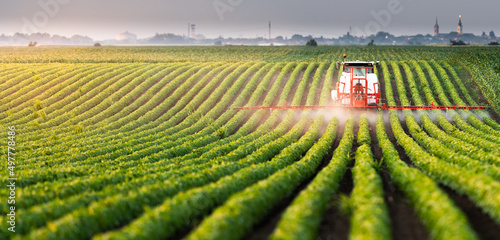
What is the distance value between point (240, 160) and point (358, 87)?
14.8 m

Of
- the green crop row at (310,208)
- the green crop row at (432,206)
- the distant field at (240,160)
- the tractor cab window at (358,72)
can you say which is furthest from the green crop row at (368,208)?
the tractor cab window at (358,72)

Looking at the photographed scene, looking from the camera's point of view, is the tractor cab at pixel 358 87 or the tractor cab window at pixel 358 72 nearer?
the tractor cab at pixel 358 87

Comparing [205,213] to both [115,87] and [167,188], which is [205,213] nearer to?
[167,188]

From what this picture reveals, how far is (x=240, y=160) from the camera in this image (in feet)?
46.1

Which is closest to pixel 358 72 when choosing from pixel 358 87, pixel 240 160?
pixel 358 87

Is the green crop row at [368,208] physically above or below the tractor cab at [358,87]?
below

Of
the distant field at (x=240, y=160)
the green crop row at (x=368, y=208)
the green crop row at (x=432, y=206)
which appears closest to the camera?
the green crop row at (x=432, y=206)

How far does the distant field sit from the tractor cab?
3.39ft

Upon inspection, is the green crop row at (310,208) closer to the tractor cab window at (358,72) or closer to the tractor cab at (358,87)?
the tractor cab at (358,87)

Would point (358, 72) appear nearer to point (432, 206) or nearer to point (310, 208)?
point (432, 206)

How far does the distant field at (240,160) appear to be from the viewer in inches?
Result: 322

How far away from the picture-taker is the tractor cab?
1016 inches

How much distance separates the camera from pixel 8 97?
112 feet

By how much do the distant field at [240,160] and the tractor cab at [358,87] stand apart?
3.39 feet
